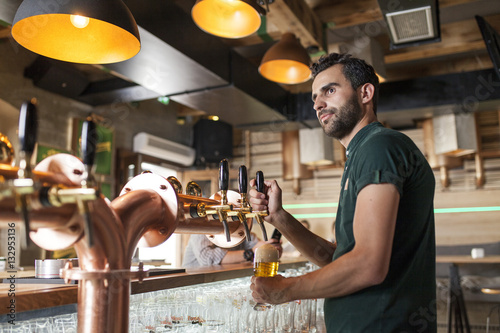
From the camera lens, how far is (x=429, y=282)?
1.36m

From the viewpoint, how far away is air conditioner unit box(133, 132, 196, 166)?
6957mm

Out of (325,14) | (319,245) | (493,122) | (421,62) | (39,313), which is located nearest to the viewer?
(39,313)

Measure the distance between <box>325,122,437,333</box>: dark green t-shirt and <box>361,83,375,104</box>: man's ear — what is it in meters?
0.25

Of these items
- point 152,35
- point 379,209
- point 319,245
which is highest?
point 152,35

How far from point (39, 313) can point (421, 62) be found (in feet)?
20.8

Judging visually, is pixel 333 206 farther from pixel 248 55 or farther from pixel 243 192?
pixel 243 192

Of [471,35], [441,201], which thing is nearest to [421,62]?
[471,35]

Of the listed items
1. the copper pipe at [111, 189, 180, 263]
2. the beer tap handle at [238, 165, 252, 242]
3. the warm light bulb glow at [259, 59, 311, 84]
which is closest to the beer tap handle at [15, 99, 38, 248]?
the copper pipe at [111, 189, 180, 263]

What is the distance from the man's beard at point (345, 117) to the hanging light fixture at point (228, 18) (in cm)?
152

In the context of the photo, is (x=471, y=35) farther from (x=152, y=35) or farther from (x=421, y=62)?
(x=152, y=35)

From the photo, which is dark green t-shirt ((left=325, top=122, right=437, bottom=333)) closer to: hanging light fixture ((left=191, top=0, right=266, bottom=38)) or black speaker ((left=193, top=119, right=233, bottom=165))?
hanging light fixture ((left=191, top=0, right=266, bottom=38))

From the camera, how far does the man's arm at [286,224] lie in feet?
5.30

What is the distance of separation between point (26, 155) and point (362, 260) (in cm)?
83

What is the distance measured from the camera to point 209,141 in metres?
8.31
